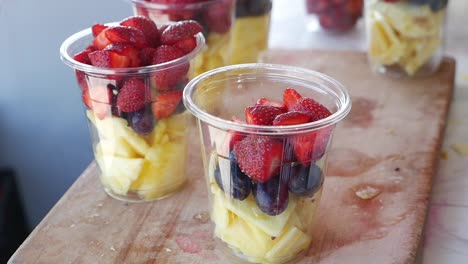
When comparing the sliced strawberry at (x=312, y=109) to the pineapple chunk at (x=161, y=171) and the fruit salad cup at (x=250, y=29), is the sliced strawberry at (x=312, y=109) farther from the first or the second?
the fruit salad cup at (x=250, y=29)

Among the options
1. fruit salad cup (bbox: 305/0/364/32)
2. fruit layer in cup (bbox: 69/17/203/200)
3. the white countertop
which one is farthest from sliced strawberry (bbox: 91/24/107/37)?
fruit salad cup (bbox: 305/0/364/32)

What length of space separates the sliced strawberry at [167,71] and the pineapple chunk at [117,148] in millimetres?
82

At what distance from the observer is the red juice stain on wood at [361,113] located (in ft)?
3.25

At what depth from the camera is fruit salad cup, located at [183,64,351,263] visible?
623mm

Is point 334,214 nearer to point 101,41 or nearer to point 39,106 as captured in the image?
point 101,41

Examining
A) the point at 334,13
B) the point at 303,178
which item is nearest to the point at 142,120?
the point at 303,178

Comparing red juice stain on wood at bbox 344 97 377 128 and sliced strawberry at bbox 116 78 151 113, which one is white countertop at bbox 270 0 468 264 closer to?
red juice stain on wood at bbox 344 97 377 128

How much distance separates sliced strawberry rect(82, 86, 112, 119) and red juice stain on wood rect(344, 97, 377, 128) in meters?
0.41

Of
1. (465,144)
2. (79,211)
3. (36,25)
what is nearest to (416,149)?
(465,144)

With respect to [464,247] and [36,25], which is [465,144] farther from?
[36,25]

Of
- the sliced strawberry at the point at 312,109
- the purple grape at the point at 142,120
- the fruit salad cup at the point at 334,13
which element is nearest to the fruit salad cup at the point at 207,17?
the purple grape at the point at 142,120

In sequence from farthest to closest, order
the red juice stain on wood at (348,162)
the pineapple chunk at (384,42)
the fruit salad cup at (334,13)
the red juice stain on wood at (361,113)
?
the fruit salad cup at (334,13) < the pineapple chunk at (384,42) < the red juice stain on wood at (361,113) < the red juice stain on wood at (348,162)

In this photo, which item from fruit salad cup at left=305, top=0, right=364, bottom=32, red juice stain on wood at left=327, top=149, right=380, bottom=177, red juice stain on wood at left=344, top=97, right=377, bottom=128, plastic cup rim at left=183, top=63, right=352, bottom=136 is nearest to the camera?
plastic cup rim at left=183, top=63, right=352, bottom=136

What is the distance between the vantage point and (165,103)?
760 mm
